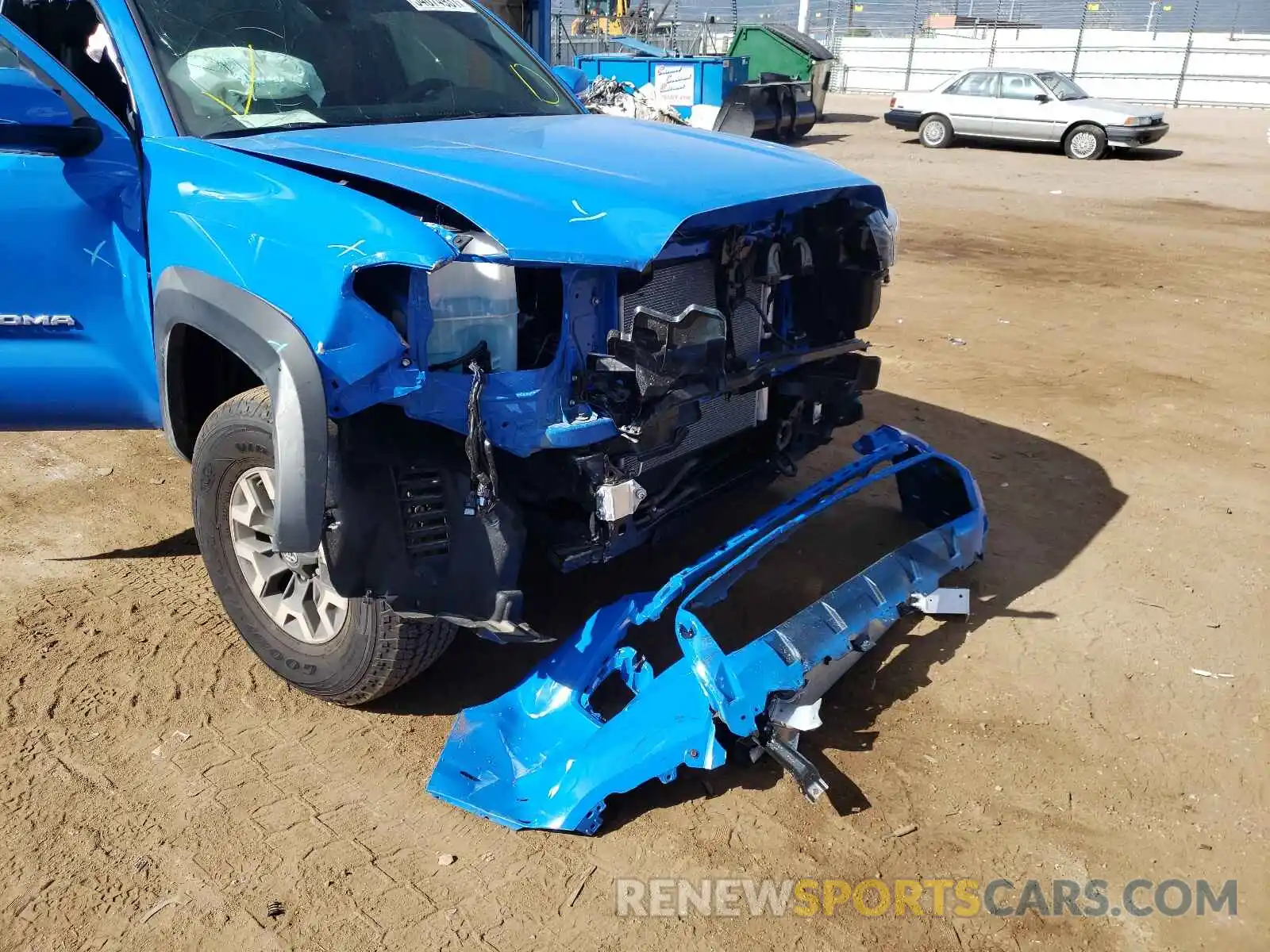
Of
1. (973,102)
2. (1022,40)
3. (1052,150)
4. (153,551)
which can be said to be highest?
(1022,40)

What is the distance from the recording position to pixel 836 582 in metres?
4.16

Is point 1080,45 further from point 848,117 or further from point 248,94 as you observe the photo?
point 248,94

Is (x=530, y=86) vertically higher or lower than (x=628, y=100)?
higher

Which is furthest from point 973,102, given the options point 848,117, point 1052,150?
point 848,117

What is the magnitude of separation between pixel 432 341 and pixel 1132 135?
18.0 meters

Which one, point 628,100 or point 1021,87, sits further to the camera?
point 1021,87

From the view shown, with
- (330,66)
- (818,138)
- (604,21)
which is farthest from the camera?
(604,21)

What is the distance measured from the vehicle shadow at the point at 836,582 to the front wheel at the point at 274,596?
0.30 meters

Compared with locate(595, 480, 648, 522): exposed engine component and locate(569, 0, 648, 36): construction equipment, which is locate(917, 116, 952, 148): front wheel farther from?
locate(595, 480, 648, 522): exposed engine component

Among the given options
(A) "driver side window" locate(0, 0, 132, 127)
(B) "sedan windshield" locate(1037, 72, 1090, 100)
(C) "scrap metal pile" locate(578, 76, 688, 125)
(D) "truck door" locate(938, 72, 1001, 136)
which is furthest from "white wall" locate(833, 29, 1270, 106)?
(A) "driver side window" locate(0, 0, 132, 127)

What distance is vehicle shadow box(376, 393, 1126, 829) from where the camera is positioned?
328 cm

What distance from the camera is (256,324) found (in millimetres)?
2746

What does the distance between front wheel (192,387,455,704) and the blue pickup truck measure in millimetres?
11

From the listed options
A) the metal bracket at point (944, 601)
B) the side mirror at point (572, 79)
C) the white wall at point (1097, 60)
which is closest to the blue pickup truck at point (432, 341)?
the metal bracket at point (944, 601)
